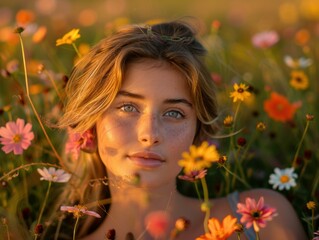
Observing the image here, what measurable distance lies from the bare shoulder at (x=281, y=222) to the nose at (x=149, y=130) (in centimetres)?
47

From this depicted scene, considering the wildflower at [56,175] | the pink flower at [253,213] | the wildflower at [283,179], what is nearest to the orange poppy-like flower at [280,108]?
the wildflower at [283,179]

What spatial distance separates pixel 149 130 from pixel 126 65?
0.83 ft

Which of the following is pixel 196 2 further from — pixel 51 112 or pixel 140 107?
pixel 140 107

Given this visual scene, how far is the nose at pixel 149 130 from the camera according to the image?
6.01 ft

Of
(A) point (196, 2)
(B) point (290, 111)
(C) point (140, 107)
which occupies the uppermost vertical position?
(C) point (140, 107)

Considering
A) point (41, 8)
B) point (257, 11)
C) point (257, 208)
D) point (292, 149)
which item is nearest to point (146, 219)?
point (257, 208)

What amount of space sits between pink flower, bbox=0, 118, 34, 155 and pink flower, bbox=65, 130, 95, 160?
16 centimetres

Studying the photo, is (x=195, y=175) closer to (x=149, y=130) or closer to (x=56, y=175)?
(x=149, y=130)

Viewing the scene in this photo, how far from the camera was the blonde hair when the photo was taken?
1979mm

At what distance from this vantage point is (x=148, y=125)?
185cm

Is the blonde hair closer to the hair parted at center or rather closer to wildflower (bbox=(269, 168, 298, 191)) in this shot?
the hair parted at center

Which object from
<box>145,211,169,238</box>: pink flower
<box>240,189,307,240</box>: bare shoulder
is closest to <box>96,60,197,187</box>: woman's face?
<box>145,211,169,238</box>: pink flower

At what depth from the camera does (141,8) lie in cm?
639

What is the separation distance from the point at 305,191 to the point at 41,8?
143 inches
